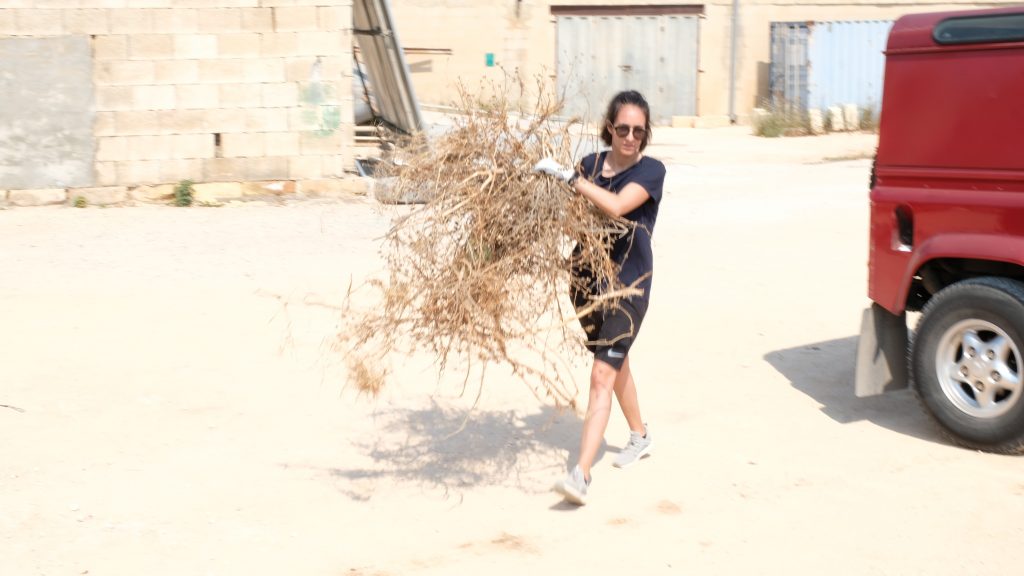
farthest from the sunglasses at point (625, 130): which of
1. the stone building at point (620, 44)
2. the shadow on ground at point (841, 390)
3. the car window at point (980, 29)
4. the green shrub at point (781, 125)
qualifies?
the stone building at point (620, 44)

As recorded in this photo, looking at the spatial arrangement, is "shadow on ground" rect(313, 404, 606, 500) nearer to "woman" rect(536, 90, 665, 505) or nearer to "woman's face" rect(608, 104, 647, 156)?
"woman" rect(536, 90, 665, 505)

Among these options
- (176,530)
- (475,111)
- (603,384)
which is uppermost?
(475,111)

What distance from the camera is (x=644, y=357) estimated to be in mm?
7395

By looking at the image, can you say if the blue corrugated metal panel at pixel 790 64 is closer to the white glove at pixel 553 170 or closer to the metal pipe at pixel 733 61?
the metal pipe at pixel 733 61

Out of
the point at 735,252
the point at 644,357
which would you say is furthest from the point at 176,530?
the point at 735,252

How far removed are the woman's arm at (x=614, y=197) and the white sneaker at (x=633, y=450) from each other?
1.25 m

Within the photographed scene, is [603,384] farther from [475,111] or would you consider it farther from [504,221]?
[475,111]

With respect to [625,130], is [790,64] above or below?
above

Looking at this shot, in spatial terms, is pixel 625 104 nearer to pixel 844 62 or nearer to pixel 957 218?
pixel 957 218

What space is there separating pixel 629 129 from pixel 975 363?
6.83 feet

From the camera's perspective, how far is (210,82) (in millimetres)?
12844

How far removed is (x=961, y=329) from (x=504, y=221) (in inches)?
92.6

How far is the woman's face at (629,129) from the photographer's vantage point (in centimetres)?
497

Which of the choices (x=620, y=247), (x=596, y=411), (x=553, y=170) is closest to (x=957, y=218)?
(x=620, y=247)
